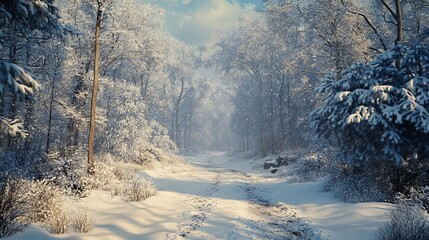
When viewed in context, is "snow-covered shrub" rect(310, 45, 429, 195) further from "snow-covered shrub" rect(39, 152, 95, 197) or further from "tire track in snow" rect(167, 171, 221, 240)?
"snow-covered shrub" rect(39, 152, 95, 197)

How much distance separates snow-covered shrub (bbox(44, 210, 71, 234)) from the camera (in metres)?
6.70

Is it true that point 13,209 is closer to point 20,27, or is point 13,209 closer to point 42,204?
point 42,204

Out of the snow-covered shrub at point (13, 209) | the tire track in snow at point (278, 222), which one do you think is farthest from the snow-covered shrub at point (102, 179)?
the tire track in snow at point (278, 222)

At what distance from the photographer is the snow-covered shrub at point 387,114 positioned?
9352mm

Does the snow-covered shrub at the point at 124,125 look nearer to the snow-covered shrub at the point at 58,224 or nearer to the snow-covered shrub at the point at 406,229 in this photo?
the snow-covered shrub at the point at 58,224

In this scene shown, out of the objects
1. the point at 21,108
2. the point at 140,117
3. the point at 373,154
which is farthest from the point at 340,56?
the point at 21,108

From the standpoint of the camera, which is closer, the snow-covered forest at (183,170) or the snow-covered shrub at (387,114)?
the snow-covered forest at (183,170)

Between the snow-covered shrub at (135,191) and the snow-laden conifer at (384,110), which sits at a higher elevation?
the snow-laden conifer at (384,110)

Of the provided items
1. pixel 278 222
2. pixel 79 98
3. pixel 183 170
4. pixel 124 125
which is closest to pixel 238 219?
pixel 278 222

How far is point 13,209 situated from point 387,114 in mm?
9938

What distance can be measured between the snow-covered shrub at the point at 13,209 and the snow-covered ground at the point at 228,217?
252 mm

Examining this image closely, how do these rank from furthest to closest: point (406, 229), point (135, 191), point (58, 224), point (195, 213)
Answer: point (135, 191), point (195, 213), point (58, 224), point (406, 229)

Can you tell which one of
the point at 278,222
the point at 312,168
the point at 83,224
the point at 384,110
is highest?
the point at 384,110

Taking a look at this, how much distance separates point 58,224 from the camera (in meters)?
6.73
